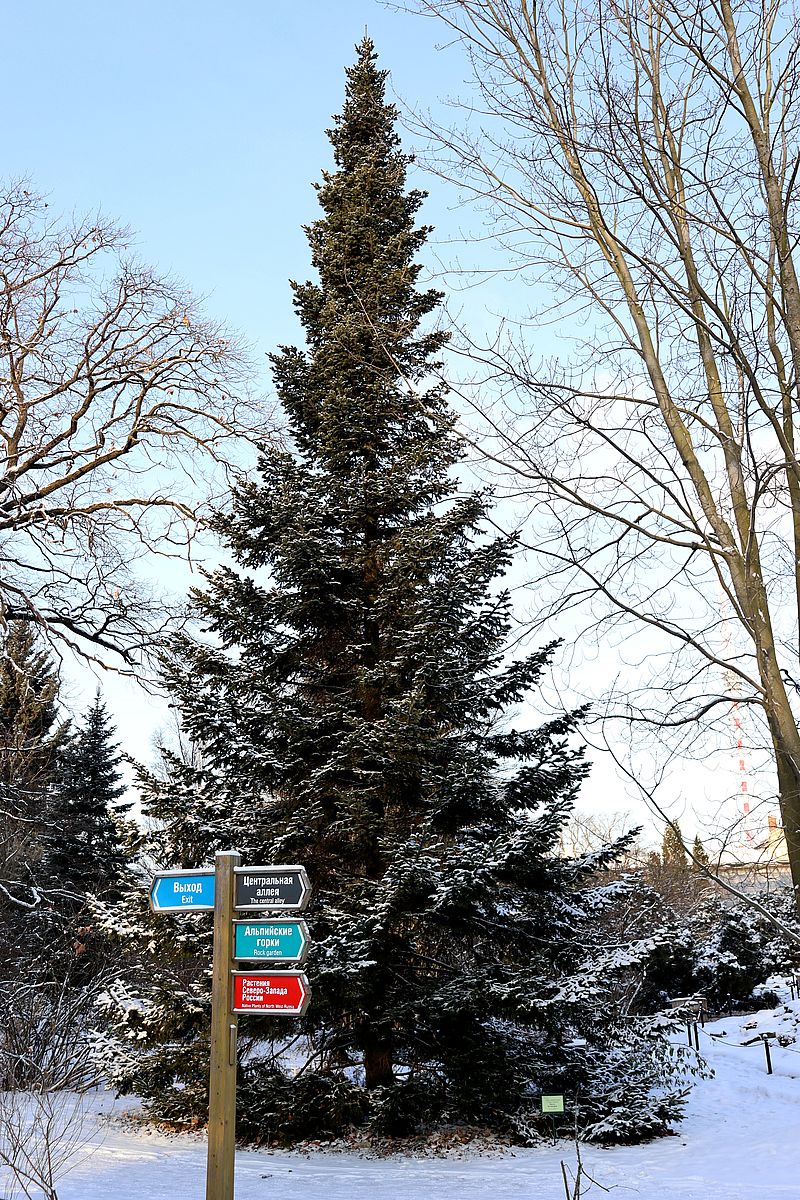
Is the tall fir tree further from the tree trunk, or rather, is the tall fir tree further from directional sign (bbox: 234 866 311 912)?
directional sign (bbox: 234 866 311 912)

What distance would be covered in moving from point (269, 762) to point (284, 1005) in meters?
6.60

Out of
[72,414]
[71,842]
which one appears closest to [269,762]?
[72,414]

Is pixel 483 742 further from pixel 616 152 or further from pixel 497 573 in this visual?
pixel 616 152

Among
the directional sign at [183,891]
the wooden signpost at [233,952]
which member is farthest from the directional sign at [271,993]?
the directional sign at [183,891]

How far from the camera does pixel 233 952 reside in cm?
557

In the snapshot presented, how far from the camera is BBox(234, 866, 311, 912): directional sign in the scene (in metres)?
5.44

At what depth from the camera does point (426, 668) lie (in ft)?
37.4

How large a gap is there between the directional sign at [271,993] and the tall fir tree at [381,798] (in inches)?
192

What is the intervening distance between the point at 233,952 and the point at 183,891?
0.50 metres

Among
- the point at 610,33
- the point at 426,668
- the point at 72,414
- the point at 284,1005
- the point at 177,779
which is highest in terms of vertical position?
the point at 72,414

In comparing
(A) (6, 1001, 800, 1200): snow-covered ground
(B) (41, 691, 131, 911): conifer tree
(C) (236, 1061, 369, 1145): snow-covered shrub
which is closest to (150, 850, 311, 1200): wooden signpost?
(A) (6, 1001, 800, 1200): snow-covered ground

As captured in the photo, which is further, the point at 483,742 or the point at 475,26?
the point at 483,742

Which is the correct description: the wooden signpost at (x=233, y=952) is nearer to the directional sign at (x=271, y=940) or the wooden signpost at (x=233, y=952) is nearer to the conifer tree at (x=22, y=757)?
the directional sign at (x=271, y=940)

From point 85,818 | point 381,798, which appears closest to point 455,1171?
point 381,798
